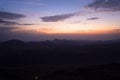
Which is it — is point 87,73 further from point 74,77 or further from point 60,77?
point 60,77

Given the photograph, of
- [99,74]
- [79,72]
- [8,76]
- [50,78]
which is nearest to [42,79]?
[50,78]

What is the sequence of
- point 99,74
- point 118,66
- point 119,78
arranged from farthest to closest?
point 118,66 < point 99,74 < point 119,78

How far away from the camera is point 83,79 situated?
232ft

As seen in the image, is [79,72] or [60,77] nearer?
[60,77]

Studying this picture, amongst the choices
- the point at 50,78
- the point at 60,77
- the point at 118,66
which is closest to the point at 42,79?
the point at 50,78

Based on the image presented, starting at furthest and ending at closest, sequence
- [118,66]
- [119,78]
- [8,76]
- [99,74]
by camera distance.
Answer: [118,66] < [99,74] < [119,78] < [8,76]

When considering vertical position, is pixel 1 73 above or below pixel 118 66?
above

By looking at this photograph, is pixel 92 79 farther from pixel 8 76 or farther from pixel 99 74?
pixel 8 76

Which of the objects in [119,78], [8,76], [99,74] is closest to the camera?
[8,76]

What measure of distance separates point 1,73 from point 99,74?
3981 centimetres

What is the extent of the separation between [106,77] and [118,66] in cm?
2806

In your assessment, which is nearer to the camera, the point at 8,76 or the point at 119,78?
the point at 8,76

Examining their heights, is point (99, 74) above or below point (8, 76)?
below

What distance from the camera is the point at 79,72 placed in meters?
79.5
